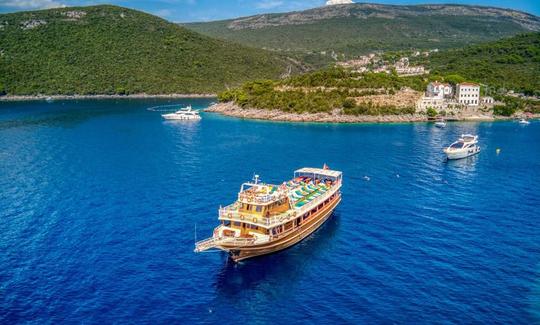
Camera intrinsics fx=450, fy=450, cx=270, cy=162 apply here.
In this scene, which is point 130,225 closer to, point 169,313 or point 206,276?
point 206,276

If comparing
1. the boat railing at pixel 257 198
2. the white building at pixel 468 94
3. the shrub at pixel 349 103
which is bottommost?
the boat railing at pixel 257 198

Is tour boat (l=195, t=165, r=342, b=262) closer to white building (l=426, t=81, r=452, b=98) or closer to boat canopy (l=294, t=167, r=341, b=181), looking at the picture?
boat canopy (l=294, t=167, r=341, b=181)

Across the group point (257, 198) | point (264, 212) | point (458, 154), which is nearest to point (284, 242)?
point (264, 212)

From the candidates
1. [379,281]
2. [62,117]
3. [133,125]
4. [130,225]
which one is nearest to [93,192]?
[130,225]

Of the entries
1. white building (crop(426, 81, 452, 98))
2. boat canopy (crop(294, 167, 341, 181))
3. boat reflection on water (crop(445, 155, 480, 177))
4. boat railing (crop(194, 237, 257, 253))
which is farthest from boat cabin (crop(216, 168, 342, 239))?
white building (crop(426, 81, 452, 98))

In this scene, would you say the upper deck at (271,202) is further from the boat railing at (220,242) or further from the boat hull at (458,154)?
the boat hull at (458,154)

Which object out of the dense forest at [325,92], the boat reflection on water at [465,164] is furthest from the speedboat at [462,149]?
the dense forest at [325,92]
